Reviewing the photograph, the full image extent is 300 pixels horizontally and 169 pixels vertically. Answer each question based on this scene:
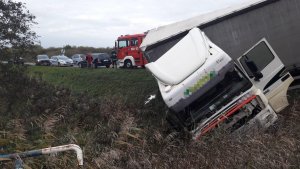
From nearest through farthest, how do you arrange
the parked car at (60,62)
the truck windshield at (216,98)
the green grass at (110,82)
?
1. the truck windshield at (216,98)
2. the green grass at (110,82)
3. the parked car at (60,62)

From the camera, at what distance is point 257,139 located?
23.1 feet

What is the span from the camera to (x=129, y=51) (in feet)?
79.9

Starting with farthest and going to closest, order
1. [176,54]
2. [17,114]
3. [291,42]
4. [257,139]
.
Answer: [17,114]
[291,42]
[176,54]
[257,139]

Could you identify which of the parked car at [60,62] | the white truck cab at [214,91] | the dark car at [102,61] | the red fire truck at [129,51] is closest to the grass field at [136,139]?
the white truck cab at [214,91]

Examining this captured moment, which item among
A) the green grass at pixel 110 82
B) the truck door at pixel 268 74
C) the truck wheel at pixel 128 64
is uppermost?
the truck door at pixel 268 74

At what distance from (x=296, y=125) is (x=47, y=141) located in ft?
15.6

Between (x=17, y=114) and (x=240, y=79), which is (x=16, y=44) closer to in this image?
(x=17, y=114)

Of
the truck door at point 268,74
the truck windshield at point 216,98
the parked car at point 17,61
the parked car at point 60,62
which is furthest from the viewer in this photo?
the parked car at point 60,62

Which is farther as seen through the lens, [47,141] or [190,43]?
[190,43]

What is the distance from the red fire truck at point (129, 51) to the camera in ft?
78.2

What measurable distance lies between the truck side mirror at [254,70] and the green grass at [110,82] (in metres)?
5.67

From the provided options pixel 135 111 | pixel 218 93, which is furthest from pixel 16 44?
pixel 218 93

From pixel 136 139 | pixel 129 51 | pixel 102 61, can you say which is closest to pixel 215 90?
pixel 136 139

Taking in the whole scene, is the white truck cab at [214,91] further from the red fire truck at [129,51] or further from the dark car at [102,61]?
the dark car at [102,61]
